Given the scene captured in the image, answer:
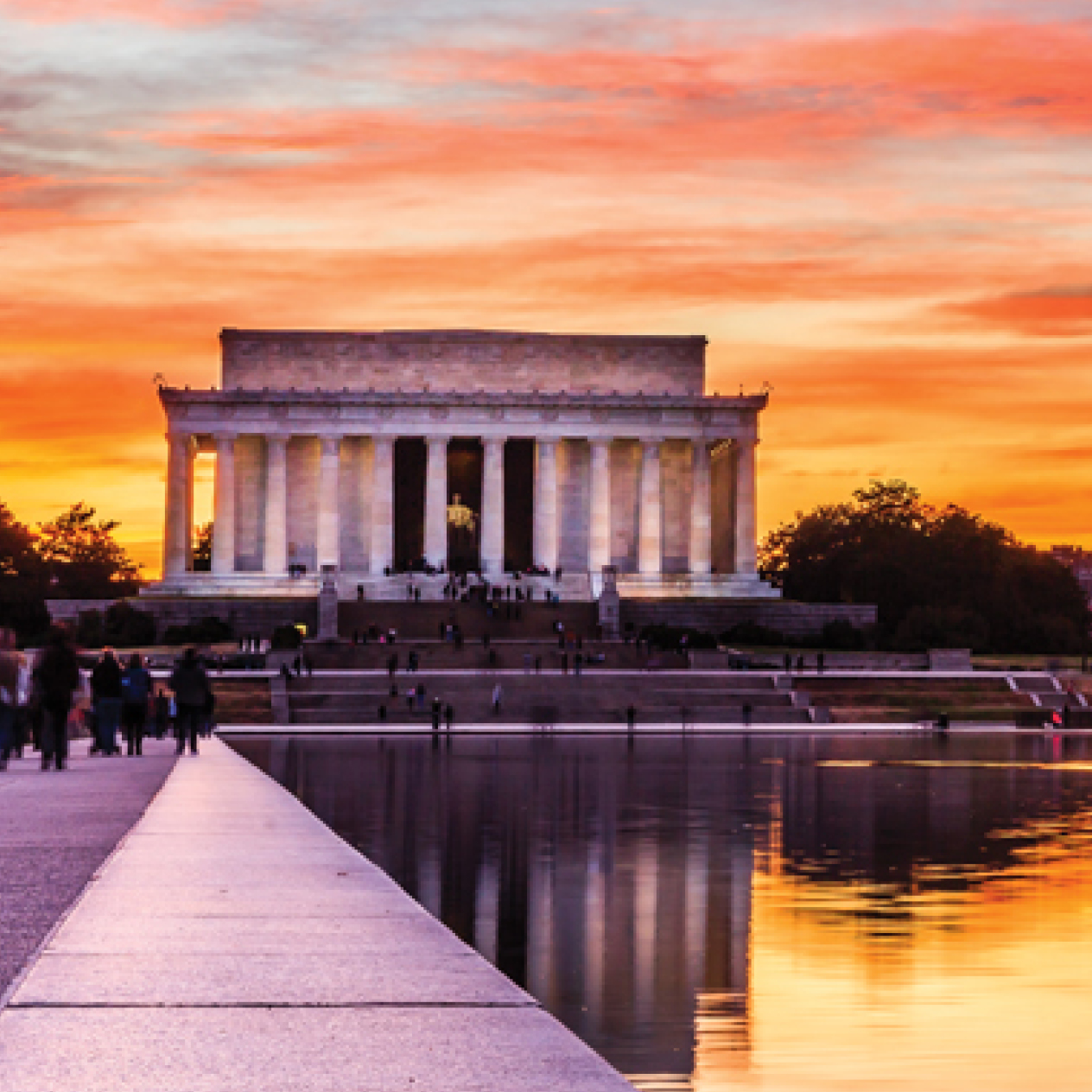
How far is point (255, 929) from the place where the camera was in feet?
47.0

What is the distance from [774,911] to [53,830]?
817 centimetres

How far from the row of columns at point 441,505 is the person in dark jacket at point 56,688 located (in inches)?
3908

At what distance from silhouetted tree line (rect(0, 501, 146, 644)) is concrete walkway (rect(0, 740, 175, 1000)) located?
80861mm

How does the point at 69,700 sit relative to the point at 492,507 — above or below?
below

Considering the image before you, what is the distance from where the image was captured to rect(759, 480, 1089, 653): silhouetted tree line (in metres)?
120

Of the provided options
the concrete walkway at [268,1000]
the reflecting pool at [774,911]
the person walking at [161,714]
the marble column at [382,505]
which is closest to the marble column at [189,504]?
the marble column at [382,505]

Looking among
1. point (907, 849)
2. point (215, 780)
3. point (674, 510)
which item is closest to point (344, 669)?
point (674, 510)

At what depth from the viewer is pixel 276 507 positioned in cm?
13400

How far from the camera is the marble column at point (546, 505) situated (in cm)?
13425

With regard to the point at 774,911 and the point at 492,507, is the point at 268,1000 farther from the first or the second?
the point at 492,507

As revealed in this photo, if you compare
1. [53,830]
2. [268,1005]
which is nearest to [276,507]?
[53,830]

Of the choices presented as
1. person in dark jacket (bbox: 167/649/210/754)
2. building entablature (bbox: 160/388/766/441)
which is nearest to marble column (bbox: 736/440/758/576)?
building entablature (bbox: 160/388/766/441)

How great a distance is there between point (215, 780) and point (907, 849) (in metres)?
11.9

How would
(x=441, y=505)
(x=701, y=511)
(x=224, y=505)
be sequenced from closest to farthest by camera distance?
(x=224, y=505) → (x=441, y=505) → (x=701, y=511)
